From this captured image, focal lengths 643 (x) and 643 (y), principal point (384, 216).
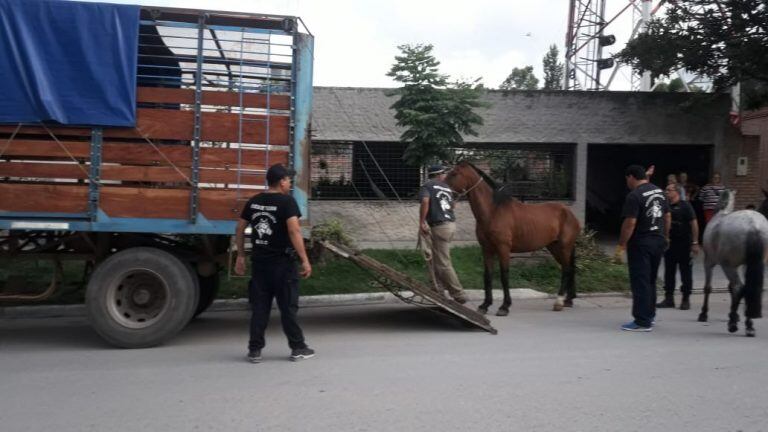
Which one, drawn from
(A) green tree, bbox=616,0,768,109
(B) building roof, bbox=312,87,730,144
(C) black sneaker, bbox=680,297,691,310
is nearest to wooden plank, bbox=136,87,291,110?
(C) black sneaker, bbox=680,297,691,310

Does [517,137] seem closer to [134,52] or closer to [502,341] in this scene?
[502,341]

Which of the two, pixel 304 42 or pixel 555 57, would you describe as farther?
pixel 555 57

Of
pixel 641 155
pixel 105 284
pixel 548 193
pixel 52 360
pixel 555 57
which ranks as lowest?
pixel 52 360

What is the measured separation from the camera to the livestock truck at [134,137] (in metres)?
6.18

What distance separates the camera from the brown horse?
8312 mm

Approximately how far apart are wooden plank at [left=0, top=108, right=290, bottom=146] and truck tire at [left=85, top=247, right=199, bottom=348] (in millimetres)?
1171

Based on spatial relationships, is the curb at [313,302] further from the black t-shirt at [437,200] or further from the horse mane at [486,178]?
the horse mane at [486,178]

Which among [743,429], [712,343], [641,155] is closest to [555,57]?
[641,155]

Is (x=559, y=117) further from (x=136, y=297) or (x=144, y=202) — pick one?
(x=136, y=297)

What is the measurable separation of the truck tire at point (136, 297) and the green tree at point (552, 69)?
103 feet

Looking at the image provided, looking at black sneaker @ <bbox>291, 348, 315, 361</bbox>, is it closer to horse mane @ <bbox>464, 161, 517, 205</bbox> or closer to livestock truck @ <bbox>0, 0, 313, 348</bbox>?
livestock truck @ <bbox>0, 0, 313, 348</bbox>

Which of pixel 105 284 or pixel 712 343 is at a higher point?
pixel 105 284

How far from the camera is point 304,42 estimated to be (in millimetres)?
6758

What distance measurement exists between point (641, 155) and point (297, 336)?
44.7 ft
